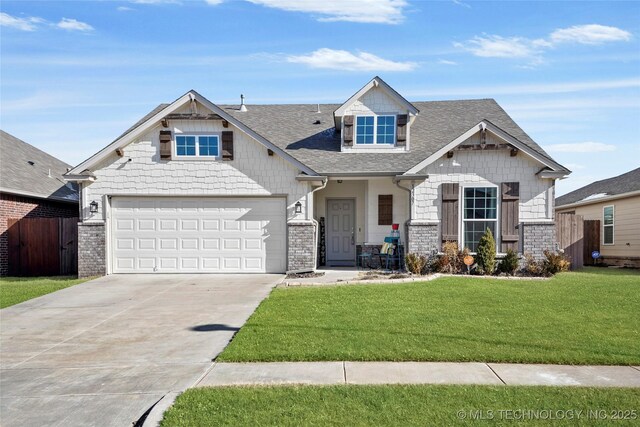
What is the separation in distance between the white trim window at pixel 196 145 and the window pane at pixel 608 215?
1664cm

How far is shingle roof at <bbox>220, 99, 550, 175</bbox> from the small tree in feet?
10.8

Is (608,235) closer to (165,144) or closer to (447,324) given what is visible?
(447,324)

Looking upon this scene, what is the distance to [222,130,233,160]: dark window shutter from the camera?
1519cm

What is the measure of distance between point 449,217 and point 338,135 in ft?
18.2

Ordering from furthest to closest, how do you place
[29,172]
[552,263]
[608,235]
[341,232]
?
[608,235] < [29,172] < [341,232] < [552,263]

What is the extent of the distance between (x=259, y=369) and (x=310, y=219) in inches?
363

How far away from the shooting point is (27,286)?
1375cm

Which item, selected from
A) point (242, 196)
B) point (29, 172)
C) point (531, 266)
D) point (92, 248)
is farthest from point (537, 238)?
point (29, 172)

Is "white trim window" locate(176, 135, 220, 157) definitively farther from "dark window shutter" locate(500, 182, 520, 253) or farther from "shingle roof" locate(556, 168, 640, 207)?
"shingle roof" locate(556, 168, 640, 207)

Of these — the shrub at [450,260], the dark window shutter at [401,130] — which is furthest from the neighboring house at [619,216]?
the dark window shutter at [401,130]

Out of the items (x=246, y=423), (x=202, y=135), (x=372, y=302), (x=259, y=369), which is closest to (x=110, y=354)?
(x=259, y=369)

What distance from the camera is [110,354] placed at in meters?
7.16

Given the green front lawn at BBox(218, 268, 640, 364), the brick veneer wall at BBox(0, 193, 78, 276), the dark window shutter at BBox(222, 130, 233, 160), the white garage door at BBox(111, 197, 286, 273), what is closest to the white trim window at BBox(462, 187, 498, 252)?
the green front lawn at BBox(218, 268, 640, 364)

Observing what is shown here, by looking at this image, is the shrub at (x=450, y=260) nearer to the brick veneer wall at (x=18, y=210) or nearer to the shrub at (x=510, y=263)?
the shrub at (x=510, y=263)
